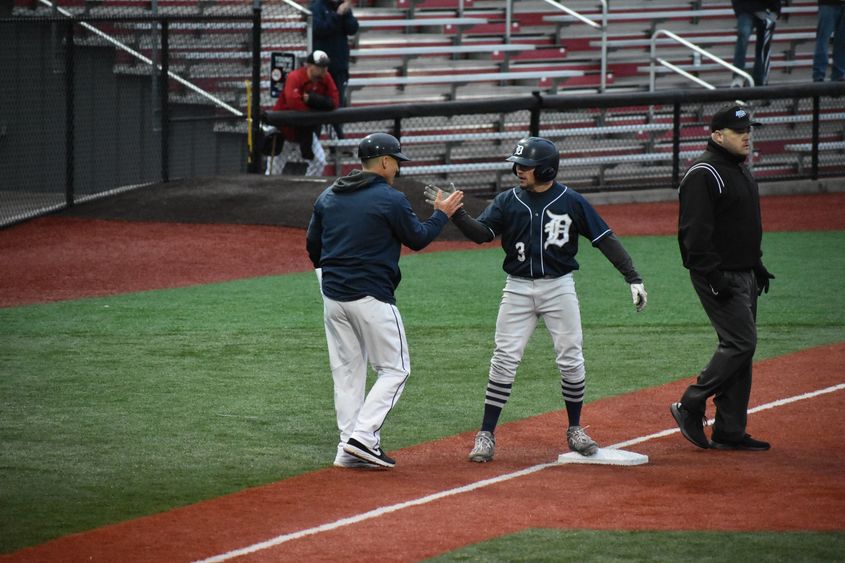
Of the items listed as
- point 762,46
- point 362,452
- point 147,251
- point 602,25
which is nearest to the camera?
point 362,452

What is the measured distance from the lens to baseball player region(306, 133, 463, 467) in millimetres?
7230

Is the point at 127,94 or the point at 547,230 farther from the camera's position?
the point at 127,94

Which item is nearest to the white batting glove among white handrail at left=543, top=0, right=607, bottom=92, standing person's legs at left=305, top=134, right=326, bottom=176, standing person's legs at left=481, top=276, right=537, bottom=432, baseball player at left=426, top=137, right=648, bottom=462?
baseball player at left=426, top=137, right=648, bottom=462

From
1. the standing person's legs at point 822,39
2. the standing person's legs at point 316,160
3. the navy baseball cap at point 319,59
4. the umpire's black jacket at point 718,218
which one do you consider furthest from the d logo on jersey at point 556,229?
the standing person's legs at point 822,39

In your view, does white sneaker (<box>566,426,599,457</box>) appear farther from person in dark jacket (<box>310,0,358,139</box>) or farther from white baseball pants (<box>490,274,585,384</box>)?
person in dark jacket (<box>310,0,358,139</box>)

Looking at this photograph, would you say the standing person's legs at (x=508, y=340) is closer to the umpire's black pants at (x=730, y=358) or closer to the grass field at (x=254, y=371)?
the grass field at (x=254, y=371)

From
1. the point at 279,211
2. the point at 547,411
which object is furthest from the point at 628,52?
the point at 547,411

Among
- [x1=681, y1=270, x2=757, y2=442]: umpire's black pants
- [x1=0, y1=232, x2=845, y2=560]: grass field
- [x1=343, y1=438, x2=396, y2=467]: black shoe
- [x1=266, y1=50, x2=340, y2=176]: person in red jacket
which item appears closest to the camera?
[x1=0, y1=232, x2=845, y2=560]: grass field

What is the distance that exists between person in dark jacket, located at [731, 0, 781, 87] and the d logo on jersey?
1495cm

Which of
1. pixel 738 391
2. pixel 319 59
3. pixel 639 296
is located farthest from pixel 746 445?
pixel 319 59

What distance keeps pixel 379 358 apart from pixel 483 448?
79cm

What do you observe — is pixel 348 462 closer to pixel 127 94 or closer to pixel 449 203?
pixel 449 203

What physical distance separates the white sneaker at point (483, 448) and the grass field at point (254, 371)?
66 centimetres

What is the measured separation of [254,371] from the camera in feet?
32.5
